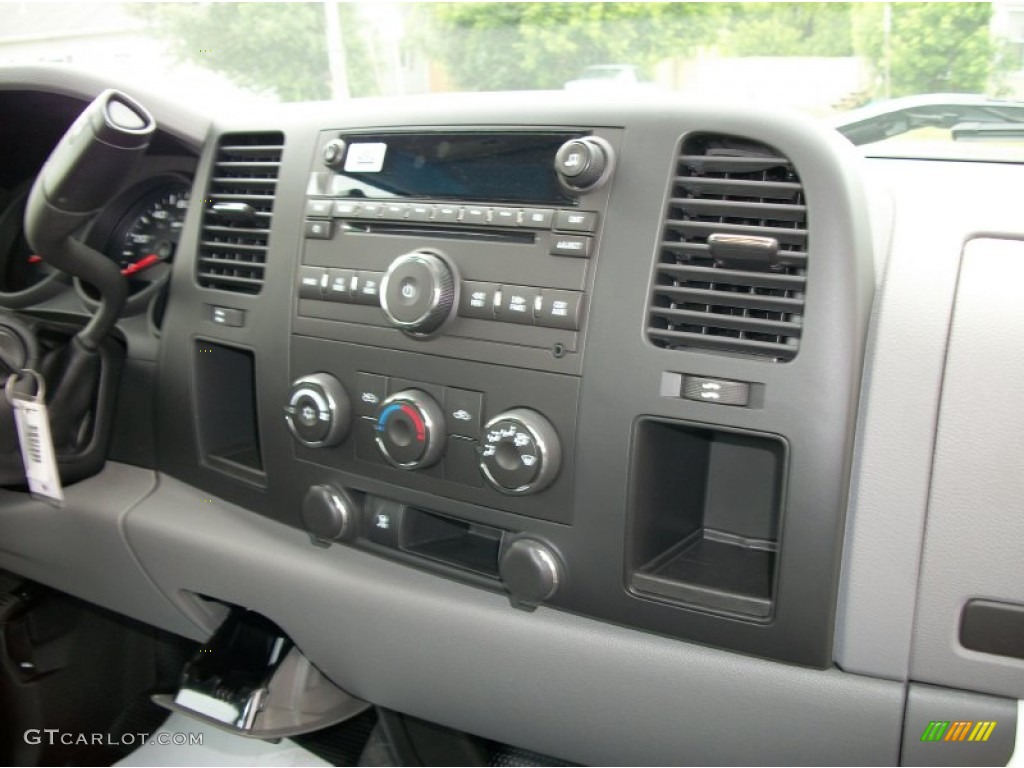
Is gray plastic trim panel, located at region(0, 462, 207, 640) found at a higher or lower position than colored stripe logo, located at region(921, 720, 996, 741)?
lower

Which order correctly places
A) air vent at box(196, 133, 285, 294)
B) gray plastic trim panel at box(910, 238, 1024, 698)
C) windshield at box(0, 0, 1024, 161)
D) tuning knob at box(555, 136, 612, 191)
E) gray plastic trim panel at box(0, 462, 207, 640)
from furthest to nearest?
1. gray plastic trim panel at box(0, 462, 207, 640)
2. air vent at box(196, 133, 285, 294)
3. windshield at box(0, 0, 1024, 161)
4. tuning knob at box(555, 136, 612, 191)
5. gray plastic trim panel at box(910, 238, 1024, 698)

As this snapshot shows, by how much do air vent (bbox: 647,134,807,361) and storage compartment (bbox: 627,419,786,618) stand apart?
0.09 meters

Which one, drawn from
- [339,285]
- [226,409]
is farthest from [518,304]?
[226,409]

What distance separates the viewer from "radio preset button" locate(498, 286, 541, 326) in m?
0.91

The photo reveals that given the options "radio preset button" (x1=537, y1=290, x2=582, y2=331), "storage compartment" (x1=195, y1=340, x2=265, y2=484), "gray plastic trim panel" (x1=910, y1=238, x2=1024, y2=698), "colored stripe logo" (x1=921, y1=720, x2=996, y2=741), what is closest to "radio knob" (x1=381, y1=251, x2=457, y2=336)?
"radio preset button" (x1=537, y1=290, x2=582, y2=331)

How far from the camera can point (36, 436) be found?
123 cm

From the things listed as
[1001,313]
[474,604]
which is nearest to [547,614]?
[474,604]

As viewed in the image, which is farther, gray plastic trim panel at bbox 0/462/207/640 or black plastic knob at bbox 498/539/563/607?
gray plastic trim panel at bbox 0/462/207/640

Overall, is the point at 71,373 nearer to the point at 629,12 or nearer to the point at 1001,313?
the point at 629,12

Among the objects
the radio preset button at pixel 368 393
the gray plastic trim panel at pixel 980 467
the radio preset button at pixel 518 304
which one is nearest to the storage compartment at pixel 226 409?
the radio preset button at pixel 368 393

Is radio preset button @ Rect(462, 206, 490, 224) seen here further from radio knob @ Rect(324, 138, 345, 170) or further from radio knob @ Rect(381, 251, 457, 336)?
radio knob @ Rect(324, 138, 345, 170)

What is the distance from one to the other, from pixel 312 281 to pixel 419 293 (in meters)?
0.21

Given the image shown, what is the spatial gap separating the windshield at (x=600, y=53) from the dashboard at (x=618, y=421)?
3.9 inches

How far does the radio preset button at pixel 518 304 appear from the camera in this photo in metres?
0.91
